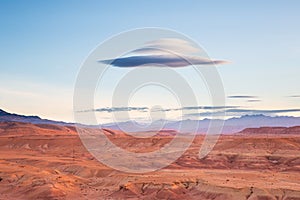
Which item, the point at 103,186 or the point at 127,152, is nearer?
the point at 103,186

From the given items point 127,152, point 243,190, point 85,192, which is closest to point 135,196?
point 85,192

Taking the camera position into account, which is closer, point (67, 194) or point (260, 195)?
point (260, 195)

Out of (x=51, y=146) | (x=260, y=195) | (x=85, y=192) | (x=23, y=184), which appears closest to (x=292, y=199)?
(x=260, y=195)

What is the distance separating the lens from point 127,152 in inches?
5630

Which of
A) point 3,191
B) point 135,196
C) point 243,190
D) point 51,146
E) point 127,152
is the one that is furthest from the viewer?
point 51,146

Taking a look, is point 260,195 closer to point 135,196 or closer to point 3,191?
point 135,196

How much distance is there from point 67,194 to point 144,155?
196ft

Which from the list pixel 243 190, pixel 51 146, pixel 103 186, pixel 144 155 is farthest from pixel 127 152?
pixel 243 190

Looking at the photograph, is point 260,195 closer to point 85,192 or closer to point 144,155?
point 85,192

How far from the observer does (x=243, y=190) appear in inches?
2482

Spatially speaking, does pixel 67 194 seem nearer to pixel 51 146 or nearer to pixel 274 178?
pixel 274 178

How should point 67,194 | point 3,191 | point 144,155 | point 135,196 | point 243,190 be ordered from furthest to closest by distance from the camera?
1. point 144,155
2. point 3,191
3. point 67,194
4. point 135,196
5. point 243,190

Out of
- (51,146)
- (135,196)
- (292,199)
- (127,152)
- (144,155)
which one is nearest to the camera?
(292,199)

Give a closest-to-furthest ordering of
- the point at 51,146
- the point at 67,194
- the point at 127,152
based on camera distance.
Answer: the point at 67,194
the point at 127,152
the point at 51,146
